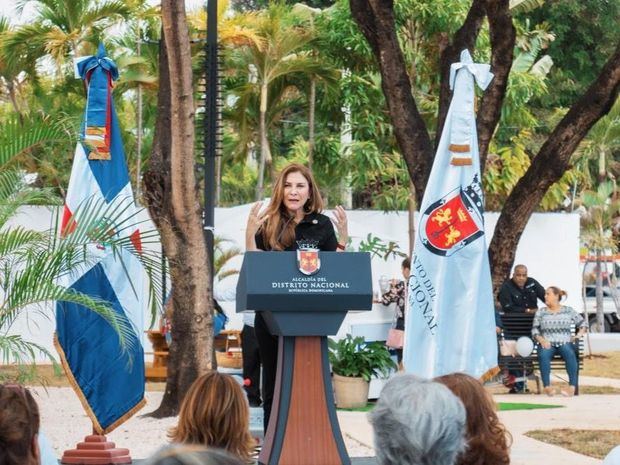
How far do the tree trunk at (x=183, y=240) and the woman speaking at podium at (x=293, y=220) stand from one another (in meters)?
4.72

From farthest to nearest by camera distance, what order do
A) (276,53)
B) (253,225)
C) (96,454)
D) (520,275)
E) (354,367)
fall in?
(276,53)
(520,275)
(354,367)
(96,454)
(253,225)

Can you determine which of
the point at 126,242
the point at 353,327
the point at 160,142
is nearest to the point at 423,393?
the point at 126,242

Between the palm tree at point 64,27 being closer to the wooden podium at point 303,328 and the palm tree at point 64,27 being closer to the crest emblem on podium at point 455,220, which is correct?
the crest emblem on podium at point 455,220

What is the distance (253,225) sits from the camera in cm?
805

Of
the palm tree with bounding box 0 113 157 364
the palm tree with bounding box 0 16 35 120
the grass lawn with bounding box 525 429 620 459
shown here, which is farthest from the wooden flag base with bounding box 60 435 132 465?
the palm tree with bounding box 0 16 35 120

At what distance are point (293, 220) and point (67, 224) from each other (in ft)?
7.79

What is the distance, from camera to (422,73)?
28094 millimetres

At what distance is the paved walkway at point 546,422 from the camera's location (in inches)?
427

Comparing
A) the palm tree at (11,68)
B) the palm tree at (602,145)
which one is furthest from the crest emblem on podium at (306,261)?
the palm tree at (602,145)

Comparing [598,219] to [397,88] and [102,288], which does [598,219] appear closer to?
[397,88]

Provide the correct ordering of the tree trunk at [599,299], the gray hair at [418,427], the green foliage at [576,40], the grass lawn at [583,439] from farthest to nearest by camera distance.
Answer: the green foliage at [576,40] → the tree trunk at [599,299] → the grass lawn at [583,439] → the gray hair at [418,427]

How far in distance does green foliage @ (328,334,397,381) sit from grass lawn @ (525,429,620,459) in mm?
3087

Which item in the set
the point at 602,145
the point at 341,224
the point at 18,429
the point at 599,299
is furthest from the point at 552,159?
the point at 602,145

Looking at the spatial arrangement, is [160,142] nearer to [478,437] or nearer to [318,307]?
[318,307]
